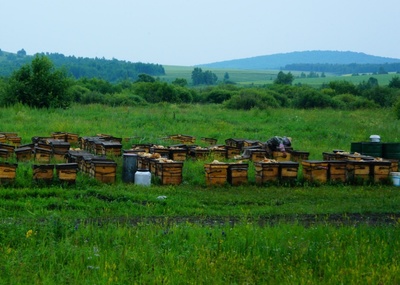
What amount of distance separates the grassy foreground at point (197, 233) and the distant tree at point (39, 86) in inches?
779

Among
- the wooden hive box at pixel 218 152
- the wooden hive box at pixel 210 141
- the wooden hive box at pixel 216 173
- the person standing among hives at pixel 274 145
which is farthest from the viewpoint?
the wooden hive box at pixel 210 141

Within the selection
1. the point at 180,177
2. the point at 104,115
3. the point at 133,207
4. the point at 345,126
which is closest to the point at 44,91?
the point at 104,115

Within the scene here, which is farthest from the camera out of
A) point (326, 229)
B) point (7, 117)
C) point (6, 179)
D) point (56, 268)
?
point (7, 117)

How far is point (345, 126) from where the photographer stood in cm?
2791

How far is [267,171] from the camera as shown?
14125 mm

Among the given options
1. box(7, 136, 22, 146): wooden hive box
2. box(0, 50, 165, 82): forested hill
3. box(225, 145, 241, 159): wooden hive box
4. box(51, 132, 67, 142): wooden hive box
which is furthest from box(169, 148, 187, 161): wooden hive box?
box(0, 50, 165, 82): forested hill

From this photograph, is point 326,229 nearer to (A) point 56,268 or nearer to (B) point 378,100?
(A) point 56,268

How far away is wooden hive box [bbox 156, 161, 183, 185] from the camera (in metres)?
13.7

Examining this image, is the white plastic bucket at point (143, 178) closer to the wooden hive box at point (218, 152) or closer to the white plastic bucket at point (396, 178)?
the wooden hive box at point (218, 152)

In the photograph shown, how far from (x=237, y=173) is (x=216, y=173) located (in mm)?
545

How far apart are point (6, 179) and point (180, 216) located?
4.42 meters

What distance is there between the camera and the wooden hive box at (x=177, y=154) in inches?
637

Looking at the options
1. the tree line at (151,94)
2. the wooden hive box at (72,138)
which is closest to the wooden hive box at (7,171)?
the wooden hive box at (72,138)

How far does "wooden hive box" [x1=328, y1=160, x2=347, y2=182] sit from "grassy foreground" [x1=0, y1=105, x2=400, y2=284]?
40cm
